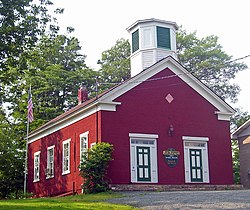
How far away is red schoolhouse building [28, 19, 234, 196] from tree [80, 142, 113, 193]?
2.57ft

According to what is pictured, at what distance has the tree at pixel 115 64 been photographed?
1875 inches

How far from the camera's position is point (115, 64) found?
1911 inches

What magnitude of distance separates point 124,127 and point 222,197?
811 centimetres

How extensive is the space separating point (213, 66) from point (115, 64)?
8.99 metres

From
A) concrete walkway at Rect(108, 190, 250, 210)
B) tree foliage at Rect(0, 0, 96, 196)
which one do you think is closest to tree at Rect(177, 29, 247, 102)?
tree foliage at Rect(0, 0, 96, 196)

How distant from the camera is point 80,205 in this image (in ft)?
56.0

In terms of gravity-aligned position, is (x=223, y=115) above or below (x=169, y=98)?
below

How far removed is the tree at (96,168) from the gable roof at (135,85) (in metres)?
2.20

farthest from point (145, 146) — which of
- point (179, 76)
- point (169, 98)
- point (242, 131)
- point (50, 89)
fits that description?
point (50, 89)

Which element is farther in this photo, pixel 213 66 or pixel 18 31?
pixel 213 66

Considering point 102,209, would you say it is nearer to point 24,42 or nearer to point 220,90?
point 24,42

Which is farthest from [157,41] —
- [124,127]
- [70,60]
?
[70,60]

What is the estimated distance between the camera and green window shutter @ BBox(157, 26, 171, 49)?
96.5 ft

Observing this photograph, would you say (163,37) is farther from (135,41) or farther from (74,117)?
(74,117)
